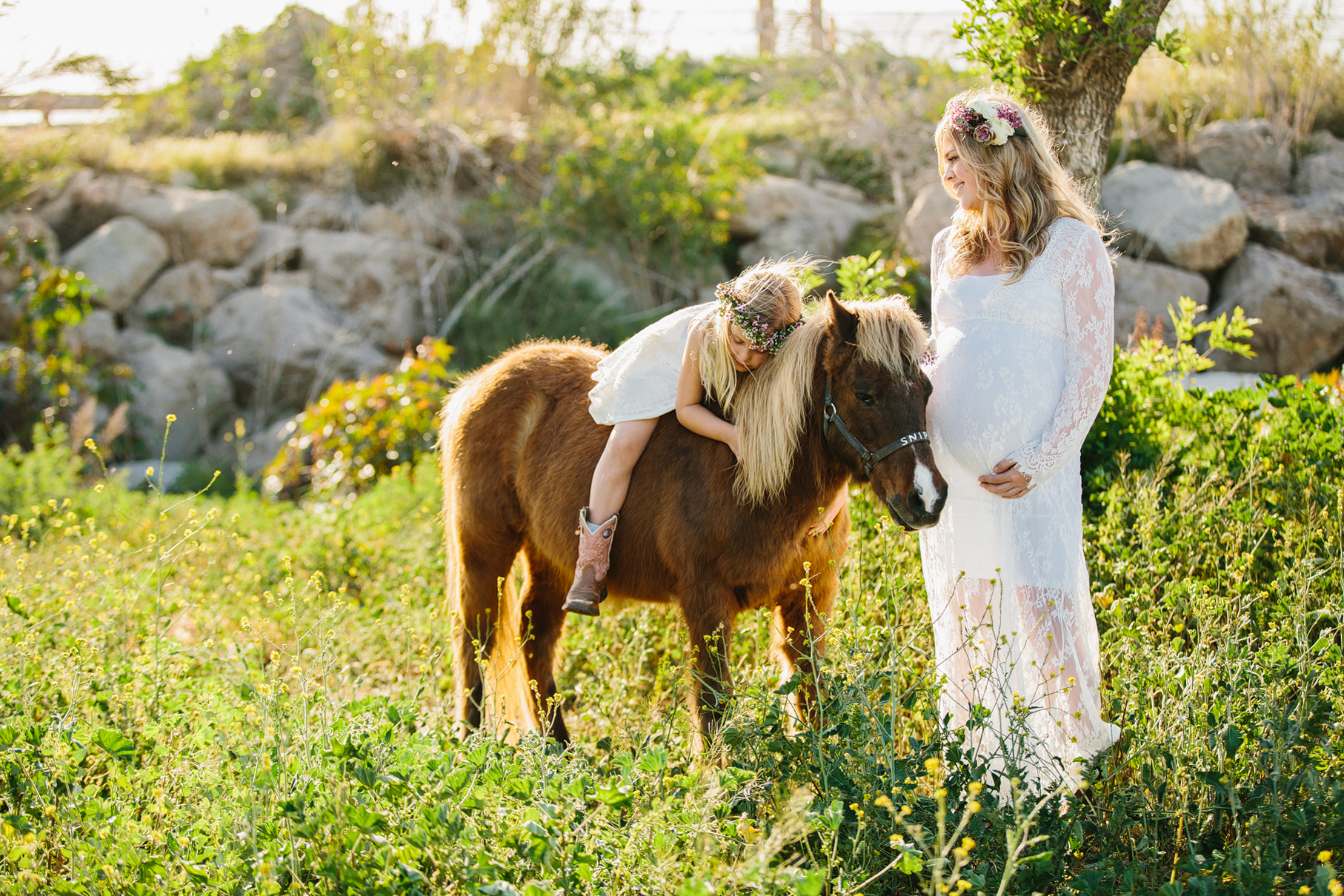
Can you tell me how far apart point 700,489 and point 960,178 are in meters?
1.39

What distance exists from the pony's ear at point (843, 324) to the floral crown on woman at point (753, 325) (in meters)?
0.17

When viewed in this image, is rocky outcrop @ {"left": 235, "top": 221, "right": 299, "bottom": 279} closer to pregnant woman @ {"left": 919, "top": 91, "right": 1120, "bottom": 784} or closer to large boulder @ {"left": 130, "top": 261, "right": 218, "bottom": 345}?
large boulder @ {"left": 130, "top": 261, "right": 218, "bottom": 345}

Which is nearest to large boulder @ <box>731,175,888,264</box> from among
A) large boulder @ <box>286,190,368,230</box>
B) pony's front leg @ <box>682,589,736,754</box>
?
large boulder @ <box>286,190,368,230</box>

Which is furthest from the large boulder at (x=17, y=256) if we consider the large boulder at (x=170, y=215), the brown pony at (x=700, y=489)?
the brown pony at (x=700, y=489)

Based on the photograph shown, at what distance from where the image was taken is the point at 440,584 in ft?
17.0

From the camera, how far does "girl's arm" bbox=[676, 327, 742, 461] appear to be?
3.18 meters

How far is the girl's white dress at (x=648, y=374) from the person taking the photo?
3336 millimetres

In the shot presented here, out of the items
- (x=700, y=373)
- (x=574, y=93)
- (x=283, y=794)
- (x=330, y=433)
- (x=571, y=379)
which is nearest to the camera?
(x=283, y=794)

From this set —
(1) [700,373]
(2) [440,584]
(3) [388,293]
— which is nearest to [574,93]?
(3) [388,293]

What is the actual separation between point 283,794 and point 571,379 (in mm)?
2069

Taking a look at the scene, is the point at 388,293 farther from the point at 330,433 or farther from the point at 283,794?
the point at 283,794

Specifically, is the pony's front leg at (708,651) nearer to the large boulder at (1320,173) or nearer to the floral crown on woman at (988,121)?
the floral crown on woman at (988,121)

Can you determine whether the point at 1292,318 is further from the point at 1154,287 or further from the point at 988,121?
the point at 988,121

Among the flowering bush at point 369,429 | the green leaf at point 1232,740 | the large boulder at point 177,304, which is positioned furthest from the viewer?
the large boulder at point 177,304
